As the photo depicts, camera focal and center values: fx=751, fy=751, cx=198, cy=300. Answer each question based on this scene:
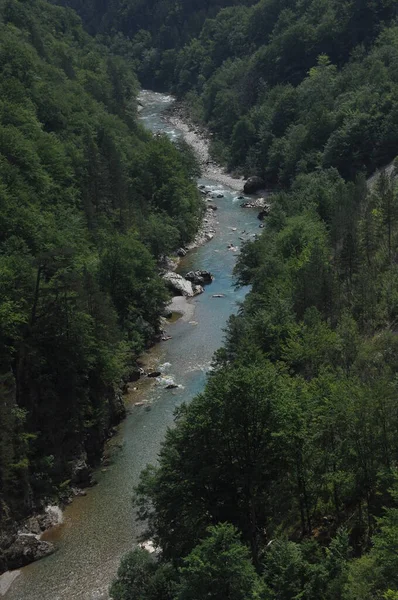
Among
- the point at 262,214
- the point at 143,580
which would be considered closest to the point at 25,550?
the point at 143,580

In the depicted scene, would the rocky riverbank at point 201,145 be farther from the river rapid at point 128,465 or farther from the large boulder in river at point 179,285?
the large boulder in river at point 179,285

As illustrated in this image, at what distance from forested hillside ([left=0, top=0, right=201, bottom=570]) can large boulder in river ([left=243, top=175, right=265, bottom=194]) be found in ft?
38.4

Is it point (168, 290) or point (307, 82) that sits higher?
point (307, 82)

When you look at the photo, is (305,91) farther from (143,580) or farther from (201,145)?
(143,580)

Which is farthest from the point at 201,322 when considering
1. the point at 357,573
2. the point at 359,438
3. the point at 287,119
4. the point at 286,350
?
the point at 287,119

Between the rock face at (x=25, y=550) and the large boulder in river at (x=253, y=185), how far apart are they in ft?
→ 284

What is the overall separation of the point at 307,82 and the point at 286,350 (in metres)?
95.0

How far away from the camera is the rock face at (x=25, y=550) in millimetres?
42969

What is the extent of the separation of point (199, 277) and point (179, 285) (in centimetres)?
411

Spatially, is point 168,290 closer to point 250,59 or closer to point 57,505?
point 57,505

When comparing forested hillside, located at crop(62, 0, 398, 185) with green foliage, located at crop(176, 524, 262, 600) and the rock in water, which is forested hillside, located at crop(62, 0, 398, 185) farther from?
green foliage, located at crop(176, 524, 262, 600)

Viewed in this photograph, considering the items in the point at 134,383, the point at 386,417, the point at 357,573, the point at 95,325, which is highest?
the point at 386,417

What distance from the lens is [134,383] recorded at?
64.2 m

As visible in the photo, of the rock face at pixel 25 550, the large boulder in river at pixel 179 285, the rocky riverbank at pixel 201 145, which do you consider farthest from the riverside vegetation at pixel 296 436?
the rocky riverbank at pixel 201 145
